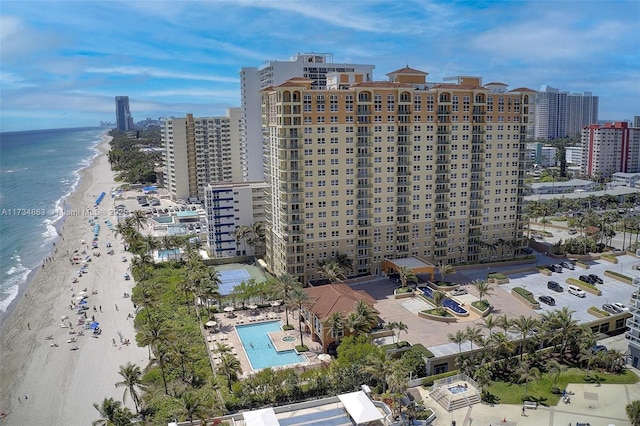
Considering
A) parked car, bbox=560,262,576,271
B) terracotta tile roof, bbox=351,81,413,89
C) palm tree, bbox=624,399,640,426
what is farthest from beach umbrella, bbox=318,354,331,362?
parked car, bbox=560,262,576,271

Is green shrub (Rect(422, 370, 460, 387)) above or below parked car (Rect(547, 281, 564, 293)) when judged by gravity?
below

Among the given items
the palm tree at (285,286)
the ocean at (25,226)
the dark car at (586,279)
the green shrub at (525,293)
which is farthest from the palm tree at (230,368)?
the dark car at (586,279)

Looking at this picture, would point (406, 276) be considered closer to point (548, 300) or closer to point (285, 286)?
point (285, 286)

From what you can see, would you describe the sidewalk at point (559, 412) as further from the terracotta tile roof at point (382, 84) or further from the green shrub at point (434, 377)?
the terracotta tile roof at point (382, 84)

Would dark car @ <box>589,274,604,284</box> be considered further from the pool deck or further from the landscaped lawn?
the pool deck

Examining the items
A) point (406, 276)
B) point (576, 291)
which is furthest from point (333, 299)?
point (576, 291)

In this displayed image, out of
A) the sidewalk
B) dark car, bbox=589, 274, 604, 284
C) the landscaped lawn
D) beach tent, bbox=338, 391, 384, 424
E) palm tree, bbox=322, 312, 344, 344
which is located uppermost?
palm tree, bbox=322, 312, 344, 344
